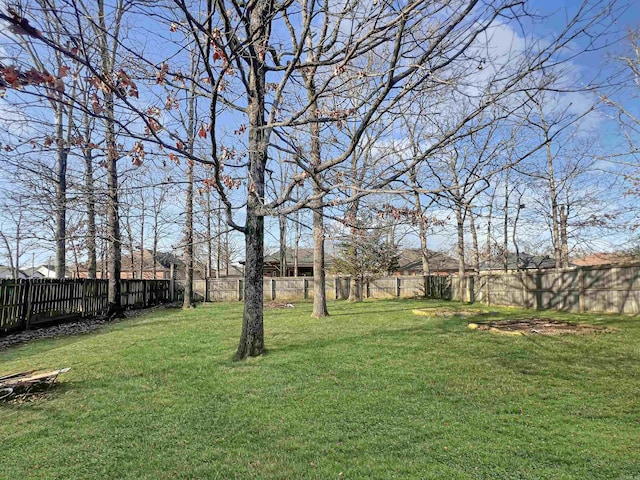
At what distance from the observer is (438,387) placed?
4.43 metres

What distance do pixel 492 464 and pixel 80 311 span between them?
13.2 m

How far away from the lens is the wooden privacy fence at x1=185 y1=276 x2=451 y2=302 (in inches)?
800

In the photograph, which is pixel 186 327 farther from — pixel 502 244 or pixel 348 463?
pixel 502 244

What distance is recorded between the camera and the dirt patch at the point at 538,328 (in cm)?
762

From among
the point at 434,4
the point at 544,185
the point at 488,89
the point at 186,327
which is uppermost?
the point at 544,185

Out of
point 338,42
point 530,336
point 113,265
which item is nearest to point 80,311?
point 113,265

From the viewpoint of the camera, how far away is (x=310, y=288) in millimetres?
20719

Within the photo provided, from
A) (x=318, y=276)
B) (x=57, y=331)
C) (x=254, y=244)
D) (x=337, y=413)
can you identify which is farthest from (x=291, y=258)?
(x=337, y=413)

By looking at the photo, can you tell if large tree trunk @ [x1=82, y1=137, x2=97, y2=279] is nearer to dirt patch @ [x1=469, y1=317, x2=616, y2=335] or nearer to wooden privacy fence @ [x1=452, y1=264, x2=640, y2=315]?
dirt patch @ [x1=469, y1=317, x2=616, y2=335]

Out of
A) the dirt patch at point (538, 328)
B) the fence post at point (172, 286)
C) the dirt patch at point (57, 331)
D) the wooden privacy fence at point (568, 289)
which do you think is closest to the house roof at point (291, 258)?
the fence post at point (172, 286)

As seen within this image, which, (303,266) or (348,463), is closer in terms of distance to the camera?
(348,463)

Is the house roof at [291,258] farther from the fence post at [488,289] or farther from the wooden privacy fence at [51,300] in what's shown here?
the fence post at [488,289]

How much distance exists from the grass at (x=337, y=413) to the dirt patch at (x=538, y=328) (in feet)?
2.52

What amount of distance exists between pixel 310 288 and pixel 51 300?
40.4 feet
